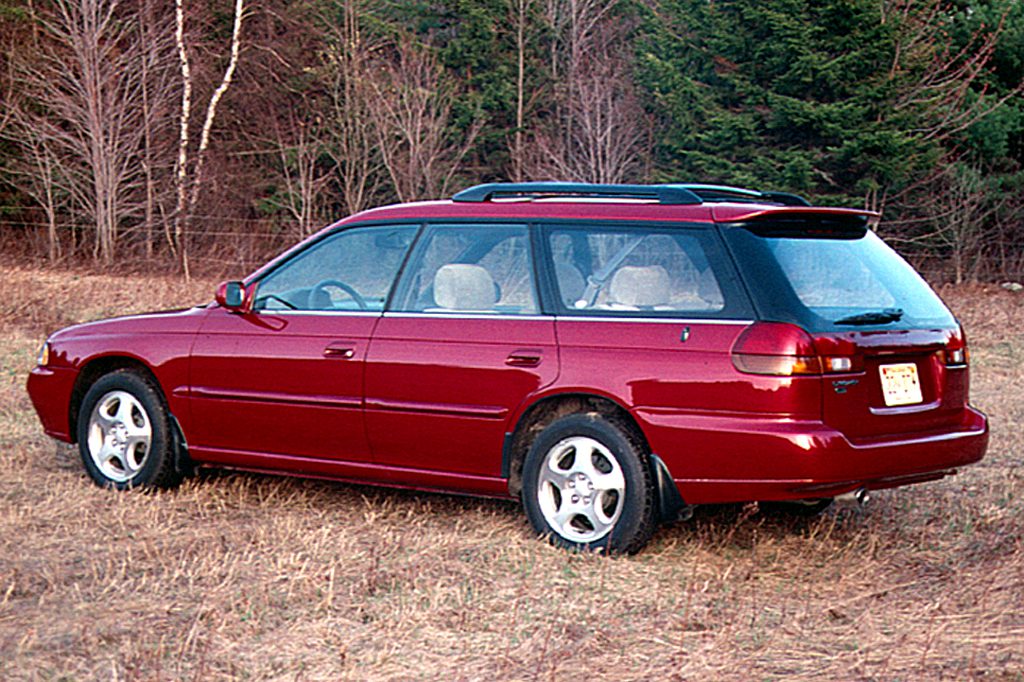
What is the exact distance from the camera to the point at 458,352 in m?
6.33

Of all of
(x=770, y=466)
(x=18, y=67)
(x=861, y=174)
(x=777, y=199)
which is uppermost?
(x=18, y=67)

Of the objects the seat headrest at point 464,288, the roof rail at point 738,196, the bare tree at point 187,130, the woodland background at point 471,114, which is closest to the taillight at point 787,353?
the roof rail at point 738,196

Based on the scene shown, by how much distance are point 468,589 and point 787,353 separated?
5.27 ft

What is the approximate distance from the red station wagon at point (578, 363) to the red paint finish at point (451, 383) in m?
0.01

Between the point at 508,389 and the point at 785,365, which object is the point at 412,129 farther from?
the point at 785,365

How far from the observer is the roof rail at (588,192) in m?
6.19

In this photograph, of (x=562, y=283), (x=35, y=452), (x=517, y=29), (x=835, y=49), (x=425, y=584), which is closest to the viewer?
(x=425, y=584)

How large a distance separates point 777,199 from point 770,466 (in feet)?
5.29

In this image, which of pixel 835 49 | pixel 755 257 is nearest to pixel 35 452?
pixel 755 257

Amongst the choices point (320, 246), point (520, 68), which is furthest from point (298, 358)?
point (520, 68)

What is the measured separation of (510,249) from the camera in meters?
6.51

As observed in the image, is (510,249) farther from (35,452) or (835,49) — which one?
(835,49)

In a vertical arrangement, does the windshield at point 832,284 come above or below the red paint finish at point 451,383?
above

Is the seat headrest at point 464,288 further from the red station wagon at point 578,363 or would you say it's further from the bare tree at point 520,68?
the bare tree at point 520,68
